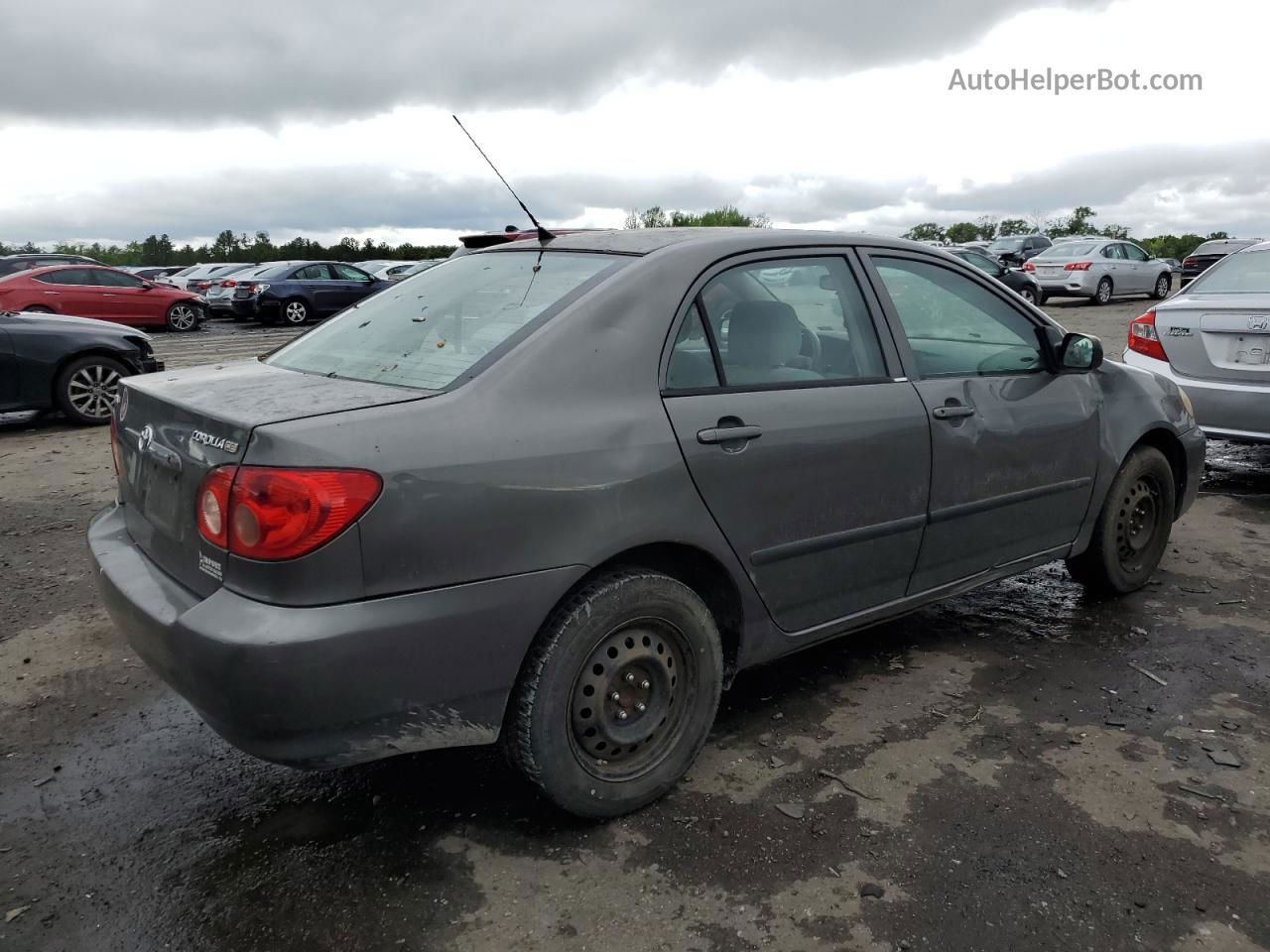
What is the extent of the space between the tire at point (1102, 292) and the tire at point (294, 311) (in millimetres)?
17607

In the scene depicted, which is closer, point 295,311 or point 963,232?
point 295,311

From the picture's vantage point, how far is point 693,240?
10.3ft

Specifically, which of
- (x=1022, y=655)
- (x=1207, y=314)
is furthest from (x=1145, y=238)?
(x=1022, y=655)

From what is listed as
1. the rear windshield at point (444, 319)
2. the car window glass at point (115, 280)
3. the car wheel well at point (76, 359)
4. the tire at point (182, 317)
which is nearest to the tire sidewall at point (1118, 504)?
the rear windshield at point (444, 319)

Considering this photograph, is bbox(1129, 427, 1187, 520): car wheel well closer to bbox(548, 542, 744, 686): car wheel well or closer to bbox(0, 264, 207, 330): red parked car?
bbox(548, 542, 744, 686): car wheel well

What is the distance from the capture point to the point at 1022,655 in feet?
12.8

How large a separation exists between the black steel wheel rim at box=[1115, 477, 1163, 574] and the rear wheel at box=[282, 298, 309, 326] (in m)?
20.4

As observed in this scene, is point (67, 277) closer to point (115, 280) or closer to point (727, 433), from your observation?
point (115, 280)

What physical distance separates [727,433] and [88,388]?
8.34 m

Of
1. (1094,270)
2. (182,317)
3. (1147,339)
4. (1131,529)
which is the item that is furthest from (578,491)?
(1094,270)

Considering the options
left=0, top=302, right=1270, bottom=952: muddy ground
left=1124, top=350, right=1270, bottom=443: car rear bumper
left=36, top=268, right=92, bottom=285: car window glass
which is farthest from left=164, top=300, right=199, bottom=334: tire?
left=1124, top=350, right=1270, bottom=443: car rear bumper

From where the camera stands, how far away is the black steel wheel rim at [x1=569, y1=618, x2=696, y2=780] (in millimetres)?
2688

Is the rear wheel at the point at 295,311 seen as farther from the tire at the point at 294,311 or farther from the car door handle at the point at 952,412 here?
the car door handle at the point at 952,412

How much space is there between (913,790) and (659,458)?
1.24 m
